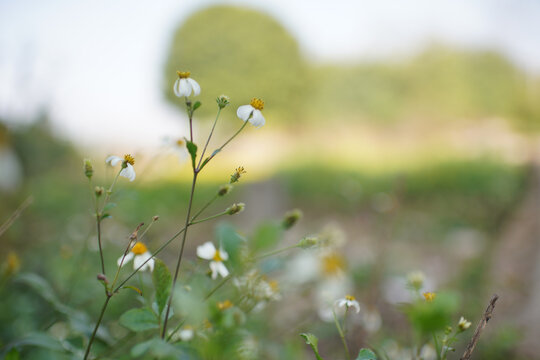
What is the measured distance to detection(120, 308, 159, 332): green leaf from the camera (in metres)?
0.42

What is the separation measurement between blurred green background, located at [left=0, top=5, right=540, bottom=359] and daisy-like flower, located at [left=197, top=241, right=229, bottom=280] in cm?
6

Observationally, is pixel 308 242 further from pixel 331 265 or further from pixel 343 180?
pixel 343 180

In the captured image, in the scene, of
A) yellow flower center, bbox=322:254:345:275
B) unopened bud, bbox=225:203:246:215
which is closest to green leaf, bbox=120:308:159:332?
unopened bud, bbox=225:203:246:215

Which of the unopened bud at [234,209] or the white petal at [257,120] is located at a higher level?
the white petal at [257,120]

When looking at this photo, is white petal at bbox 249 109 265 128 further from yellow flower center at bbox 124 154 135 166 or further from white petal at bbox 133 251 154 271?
white petal at bbox 133 251 154 271

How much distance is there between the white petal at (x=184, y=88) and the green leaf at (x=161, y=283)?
0.58 ft

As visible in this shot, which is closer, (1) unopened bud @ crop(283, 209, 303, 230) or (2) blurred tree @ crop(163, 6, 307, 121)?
(1) unopened bud @ crop(283, 209, 303, 230)

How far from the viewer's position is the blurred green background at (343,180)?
1.44m

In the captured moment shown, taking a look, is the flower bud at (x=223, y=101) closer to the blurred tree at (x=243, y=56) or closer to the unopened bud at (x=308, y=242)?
the unopened bud at (x=308, y=242)

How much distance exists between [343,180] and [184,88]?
4789mm

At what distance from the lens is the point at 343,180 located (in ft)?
16.7

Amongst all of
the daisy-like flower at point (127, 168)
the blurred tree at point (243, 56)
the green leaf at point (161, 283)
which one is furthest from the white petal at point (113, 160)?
the blurred tree at point (243, 56)

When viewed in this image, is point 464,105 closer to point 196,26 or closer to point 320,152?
point 320,152

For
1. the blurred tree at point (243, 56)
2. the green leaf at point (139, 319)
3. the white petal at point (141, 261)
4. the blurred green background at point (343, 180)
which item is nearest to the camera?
the green leaf at point (139, 319)
